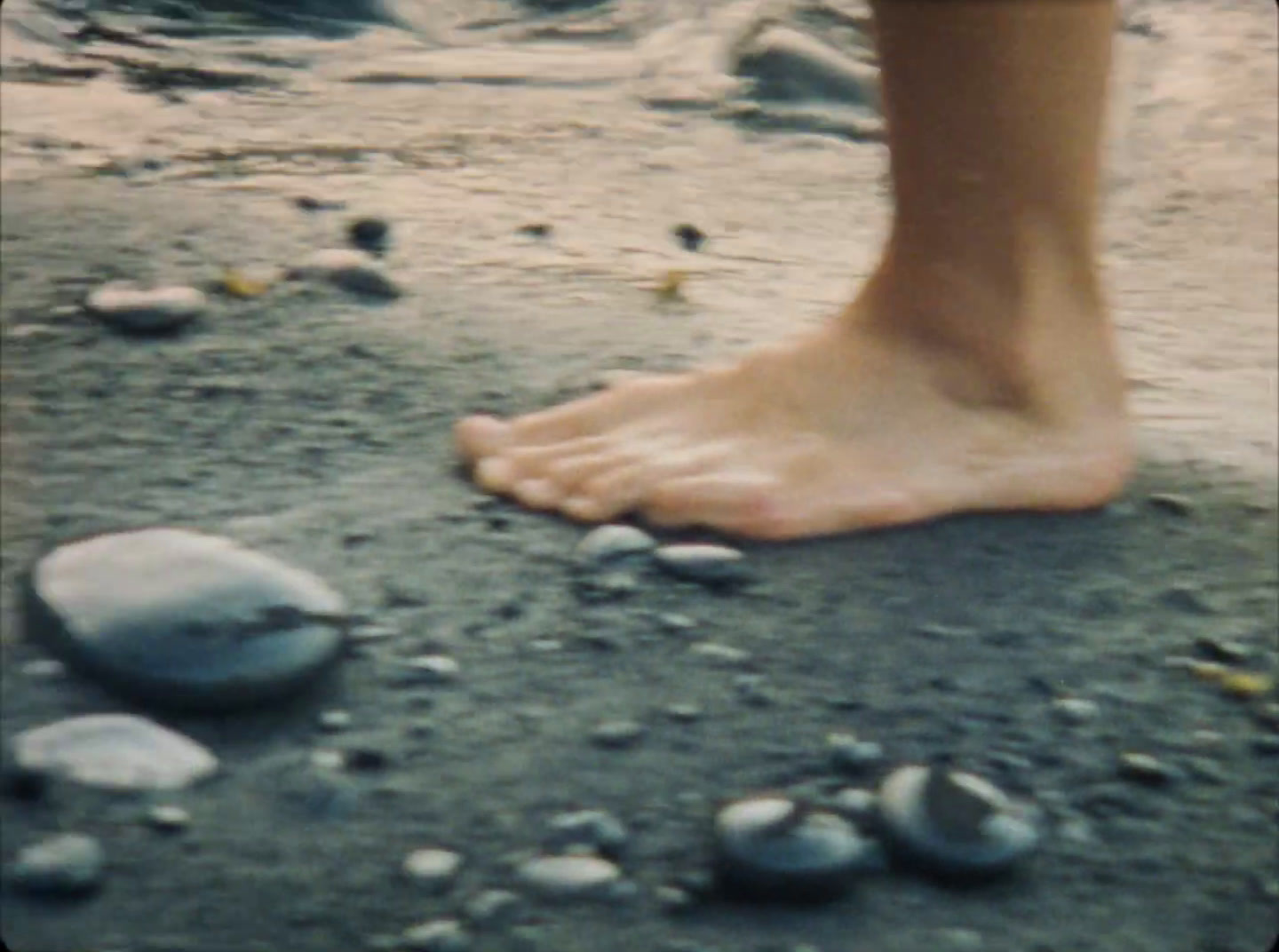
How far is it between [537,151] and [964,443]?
63.4 inches

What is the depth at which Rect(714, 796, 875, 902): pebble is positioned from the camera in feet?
4.09

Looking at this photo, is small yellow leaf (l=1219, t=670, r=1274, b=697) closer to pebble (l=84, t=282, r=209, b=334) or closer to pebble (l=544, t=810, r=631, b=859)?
pebble (l=544, t=810, r=631, b=859)

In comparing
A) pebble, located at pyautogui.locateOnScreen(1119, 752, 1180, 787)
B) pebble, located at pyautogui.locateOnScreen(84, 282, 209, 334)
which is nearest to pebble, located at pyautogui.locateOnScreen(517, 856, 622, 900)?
pebble, located at pyautogui.locateOnScreen(1119, 752, 1180, 787)

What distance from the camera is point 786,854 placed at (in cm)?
126

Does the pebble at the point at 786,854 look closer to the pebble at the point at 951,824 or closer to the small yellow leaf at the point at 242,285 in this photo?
the pebble at the point at 951,824

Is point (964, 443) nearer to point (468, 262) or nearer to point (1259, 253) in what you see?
point (468, 262)

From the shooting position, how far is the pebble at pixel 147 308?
85.8 inches

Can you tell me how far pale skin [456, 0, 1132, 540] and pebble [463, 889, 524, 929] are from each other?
600 mm

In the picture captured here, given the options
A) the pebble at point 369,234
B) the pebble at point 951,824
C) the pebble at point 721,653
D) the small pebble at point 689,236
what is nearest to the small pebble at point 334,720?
the pebble at point 721,653

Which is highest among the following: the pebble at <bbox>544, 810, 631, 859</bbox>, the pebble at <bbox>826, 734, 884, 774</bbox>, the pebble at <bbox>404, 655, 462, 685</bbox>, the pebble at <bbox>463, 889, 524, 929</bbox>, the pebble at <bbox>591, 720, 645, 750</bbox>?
the pebble at <bbox>404, 655, 462, 685</bbox>

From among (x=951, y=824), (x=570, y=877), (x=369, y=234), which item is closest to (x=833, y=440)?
(x=951, y=824)

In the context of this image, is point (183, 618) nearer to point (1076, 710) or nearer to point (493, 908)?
→ point (493, 908)

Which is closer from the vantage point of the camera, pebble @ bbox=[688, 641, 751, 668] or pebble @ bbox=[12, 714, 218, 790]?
pebble @ bbox=[12, 714, 218, 790]

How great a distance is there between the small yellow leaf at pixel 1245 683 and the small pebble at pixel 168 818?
879 millimetres
